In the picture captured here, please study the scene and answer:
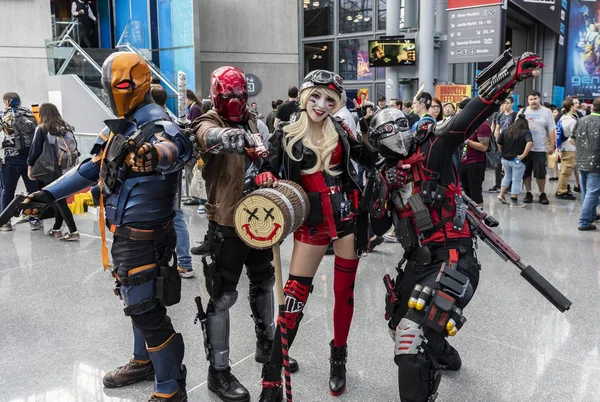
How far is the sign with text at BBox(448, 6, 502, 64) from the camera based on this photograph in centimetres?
1072

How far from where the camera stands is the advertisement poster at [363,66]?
17.0 metres

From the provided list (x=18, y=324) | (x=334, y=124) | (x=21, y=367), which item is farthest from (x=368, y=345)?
(x=18, y=324)

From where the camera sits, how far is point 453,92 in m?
11.2

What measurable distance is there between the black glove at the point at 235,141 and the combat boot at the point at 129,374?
1509 millimetres

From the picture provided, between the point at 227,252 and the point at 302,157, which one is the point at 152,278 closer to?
the point at 227,252

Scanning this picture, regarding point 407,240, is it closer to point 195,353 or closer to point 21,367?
point 195,353

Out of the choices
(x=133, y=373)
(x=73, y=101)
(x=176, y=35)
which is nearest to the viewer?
(x=133, y=373)

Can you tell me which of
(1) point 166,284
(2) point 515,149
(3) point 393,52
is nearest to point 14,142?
(1) point 166,284

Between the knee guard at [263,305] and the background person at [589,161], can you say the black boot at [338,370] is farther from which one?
the background person at [589,161]

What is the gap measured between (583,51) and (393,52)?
9.40 m

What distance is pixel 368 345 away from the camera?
359cm

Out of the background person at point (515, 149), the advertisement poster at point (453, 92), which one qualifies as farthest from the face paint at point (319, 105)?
the advertisement poster at point (453, 92)

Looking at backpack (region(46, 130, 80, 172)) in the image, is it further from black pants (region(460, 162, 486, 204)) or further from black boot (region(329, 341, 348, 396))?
black pants (region(460, 162, 486, 204))

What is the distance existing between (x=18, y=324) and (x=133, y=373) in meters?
1.45
